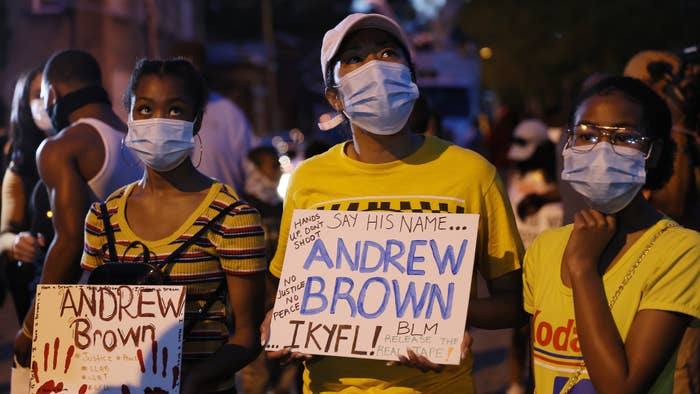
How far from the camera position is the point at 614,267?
3377 millimetres

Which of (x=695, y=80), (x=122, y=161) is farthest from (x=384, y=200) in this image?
(x=695, y=80)

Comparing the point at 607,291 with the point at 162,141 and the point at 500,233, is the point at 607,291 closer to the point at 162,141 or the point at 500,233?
the point at 500,233

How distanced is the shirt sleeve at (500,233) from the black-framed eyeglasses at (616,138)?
0.34 m

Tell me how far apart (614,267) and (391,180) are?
0.80m

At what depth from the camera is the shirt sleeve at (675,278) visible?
323 cm

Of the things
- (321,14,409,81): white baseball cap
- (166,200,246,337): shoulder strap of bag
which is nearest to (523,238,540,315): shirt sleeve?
(321,14,409,81): white baseball cap

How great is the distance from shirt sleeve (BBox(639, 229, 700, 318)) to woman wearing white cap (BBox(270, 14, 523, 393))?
0.53m

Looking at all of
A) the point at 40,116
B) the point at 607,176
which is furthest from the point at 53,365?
the point at 40,116

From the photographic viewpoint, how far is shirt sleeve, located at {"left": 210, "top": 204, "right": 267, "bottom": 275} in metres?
3.89

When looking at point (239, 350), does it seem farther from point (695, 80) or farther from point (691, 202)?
point (695, 80)

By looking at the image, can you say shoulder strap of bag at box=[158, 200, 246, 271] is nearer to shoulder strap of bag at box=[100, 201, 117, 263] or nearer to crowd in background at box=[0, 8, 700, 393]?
crowd in background at box=[0, 8, 700, 393]

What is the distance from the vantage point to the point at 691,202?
214 inches

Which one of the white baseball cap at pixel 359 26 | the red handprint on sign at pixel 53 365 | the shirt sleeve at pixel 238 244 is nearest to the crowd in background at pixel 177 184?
the shirt sleeve at pixel 238 244

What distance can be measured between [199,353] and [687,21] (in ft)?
116
